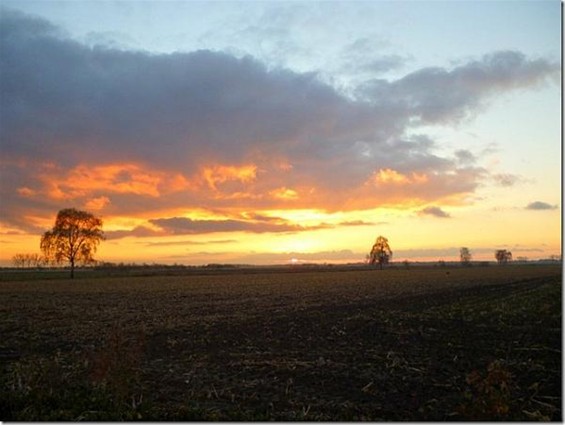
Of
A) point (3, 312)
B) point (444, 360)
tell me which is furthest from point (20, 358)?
point (3, 312)

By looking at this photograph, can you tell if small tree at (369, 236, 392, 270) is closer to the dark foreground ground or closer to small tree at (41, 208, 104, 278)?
small tree at (41, 208, 104, 278)

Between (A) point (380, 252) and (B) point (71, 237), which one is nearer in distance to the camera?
(B) point (71, 237)

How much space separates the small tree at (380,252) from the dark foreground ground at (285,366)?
131590 mm

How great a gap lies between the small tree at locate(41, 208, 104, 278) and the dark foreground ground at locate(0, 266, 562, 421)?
59.7m

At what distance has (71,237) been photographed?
263ft

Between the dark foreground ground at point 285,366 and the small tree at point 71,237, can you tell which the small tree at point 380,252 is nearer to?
the small tree at point 71,237

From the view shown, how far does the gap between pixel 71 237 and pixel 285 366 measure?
76750 mm

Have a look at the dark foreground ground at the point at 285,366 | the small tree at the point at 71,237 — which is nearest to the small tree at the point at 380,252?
the small tree at the point at 71,237

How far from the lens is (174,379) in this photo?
11.3m

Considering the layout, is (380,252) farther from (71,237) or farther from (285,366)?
(285,366)

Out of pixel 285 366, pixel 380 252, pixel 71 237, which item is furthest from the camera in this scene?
pixel 380 252

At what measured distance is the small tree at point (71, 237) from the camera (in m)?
79.0

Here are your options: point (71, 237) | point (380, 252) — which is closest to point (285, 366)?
point (71, 237)

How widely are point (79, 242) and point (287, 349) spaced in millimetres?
74257
